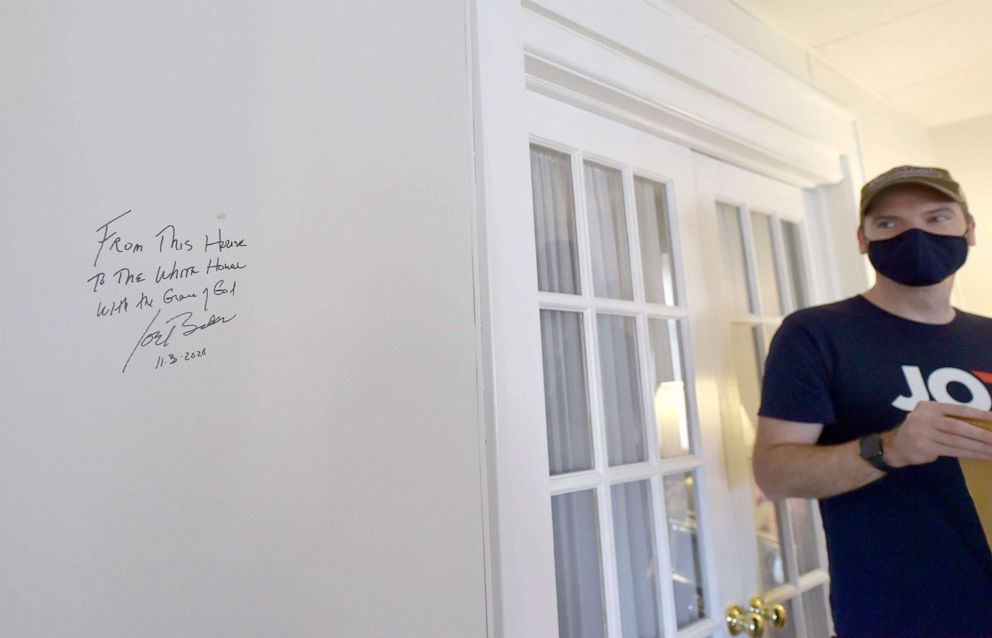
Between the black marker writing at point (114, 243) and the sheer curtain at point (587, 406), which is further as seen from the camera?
the sheer curtain at point (587, 406)

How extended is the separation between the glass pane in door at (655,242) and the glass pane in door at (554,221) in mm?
261

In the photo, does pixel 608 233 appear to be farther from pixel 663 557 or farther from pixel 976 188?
pixel 976 188

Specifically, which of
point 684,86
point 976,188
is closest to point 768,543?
point 684,86

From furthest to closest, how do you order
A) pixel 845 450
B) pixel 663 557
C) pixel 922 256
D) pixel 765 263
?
pixel 765 263, pixel 663 557, pixel 922 256, pixel 845 450

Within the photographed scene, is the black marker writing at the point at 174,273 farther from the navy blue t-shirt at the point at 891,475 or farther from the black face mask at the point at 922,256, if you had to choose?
the black face mask at the point at 922,256

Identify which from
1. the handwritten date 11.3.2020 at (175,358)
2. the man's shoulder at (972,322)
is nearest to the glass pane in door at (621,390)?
the man's shoulder at (972,322)

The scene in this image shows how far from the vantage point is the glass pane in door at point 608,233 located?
1.26 m

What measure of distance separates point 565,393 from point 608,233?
0.44m

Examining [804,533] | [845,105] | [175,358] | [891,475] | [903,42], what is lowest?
[804,533]

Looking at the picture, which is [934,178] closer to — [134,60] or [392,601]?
[392,601]

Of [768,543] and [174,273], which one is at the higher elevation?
[174,273]

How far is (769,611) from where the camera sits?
4.35 feet

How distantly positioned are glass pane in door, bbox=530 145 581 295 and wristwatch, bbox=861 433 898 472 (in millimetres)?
621

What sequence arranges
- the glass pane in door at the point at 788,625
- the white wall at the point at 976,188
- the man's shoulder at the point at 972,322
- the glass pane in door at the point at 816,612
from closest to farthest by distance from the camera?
1. the man's shoulder at the point at 972,322
2. the glass pane in door at the point at 788,625
3. the glass pane in door at the point at 816,612
4. the white wall at the point at 976,188
